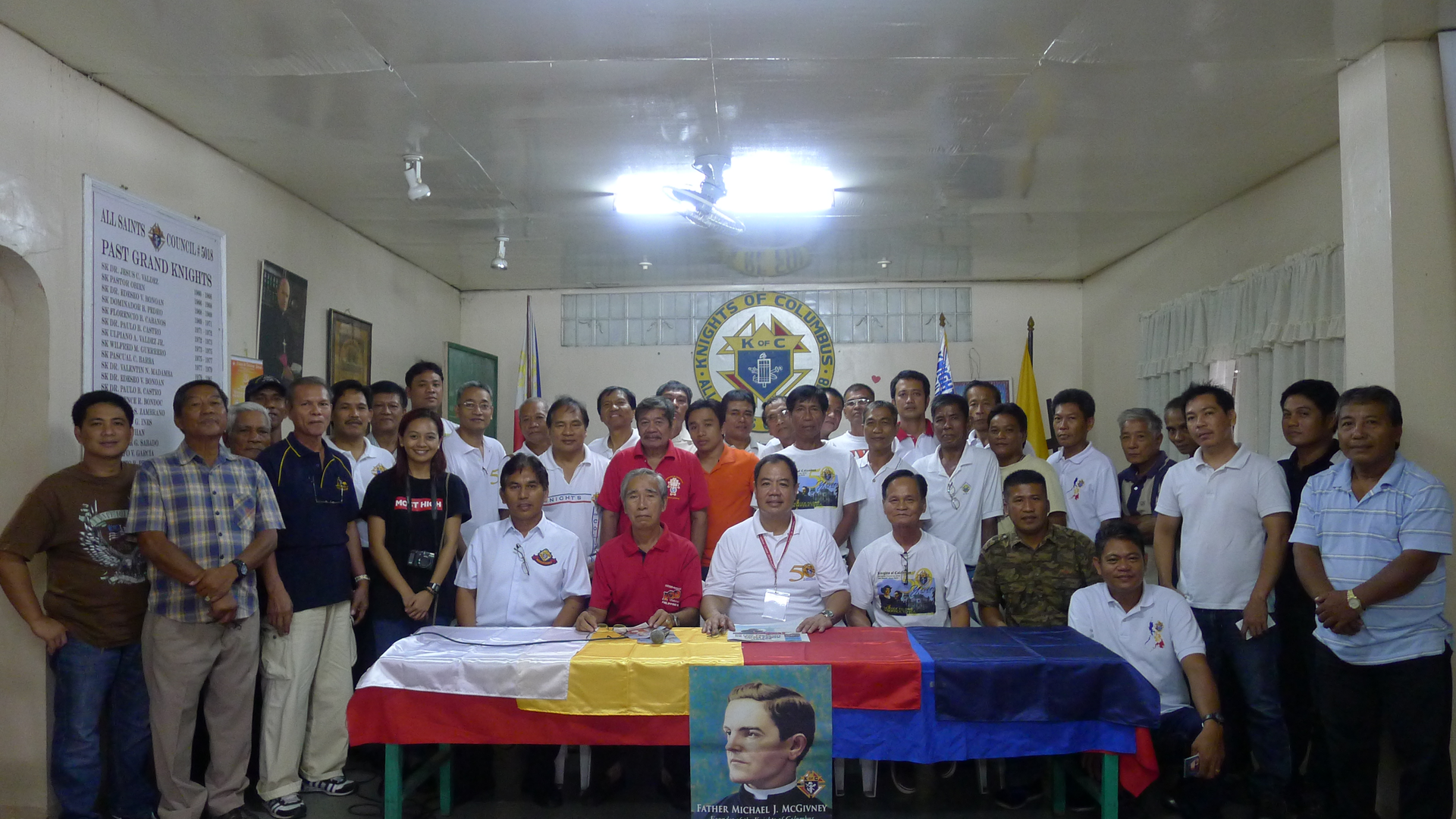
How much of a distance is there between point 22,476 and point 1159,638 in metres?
4.29

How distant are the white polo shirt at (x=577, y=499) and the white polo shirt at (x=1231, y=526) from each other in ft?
8.40

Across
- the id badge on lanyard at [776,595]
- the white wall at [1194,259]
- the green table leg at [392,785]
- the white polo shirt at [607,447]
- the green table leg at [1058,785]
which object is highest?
the white wall at [1194,259]

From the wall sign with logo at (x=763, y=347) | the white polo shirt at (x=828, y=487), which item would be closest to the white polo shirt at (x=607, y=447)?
the white polo shirt at (x=828, y=487)

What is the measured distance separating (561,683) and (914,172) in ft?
11.8

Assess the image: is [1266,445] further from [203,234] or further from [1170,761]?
[203,234]

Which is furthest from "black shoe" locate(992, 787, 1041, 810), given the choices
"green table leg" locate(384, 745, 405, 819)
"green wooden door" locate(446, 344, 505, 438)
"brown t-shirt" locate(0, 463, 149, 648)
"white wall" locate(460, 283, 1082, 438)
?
"green wooden door" locate(446, 344, 505, 438)

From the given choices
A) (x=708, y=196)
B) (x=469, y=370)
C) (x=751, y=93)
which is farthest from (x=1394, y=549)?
(x=469, y=370)

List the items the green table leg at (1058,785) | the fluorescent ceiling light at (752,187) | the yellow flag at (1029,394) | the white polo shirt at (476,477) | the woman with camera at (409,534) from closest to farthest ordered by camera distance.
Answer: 1. the green table leg at (1058,785)
2. the woman with camera at (409,534)
3. the white polo shirt at (476,477)
4. the fluorescent ceiling light at (752,187)
5. the yellow flag at (1029,394)

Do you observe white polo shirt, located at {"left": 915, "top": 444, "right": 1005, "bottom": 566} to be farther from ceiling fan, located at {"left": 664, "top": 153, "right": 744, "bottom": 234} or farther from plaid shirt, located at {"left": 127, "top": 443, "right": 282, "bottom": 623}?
plaid shirt, located at {"left": 127, "top": 443, "right": 282, "bottom": 623}

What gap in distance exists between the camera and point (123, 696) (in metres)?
3.25

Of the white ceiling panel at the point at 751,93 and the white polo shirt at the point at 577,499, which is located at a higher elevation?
the white ceiling panel at the point at 751,93

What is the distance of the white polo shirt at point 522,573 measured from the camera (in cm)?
343

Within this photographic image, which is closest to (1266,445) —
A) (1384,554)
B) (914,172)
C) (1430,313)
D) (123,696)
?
(1430,313)

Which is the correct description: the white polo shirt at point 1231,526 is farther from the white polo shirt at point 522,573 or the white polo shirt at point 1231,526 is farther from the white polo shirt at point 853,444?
the white polo shirt at point 522,573
